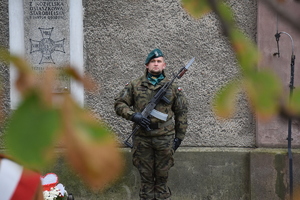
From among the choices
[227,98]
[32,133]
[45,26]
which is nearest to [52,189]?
[45,26]

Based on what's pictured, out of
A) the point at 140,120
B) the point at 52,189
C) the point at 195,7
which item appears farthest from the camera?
the point at 140,120

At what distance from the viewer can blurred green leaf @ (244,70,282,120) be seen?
2.08ft

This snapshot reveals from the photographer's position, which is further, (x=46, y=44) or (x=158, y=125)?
(x=46, y=44)

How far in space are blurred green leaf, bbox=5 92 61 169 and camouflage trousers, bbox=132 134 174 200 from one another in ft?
13.2

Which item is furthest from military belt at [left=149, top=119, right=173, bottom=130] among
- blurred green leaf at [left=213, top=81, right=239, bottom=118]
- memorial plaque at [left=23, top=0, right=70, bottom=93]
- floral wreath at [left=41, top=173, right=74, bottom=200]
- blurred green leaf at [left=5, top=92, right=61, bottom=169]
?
blurred green leaf at [left=5, top=92, right=61, bottom=169]

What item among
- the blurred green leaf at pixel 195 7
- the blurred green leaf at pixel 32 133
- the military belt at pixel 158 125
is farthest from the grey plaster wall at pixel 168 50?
the blurred green leaf at pixel 32 133

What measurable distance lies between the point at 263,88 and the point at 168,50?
185 inches

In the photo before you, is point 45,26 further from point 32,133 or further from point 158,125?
point 32,133

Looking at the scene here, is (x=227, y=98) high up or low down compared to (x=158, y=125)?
up

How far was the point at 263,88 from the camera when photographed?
63cm

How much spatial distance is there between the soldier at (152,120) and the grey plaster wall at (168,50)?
75 centimetres

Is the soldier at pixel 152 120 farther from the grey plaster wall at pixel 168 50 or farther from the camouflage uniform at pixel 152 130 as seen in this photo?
the grey plaster wall at pixel 168 50

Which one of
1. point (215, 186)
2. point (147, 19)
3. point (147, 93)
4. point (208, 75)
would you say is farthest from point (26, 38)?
point (215, 186)

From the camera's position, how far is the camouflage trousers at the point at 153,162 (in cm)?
455
